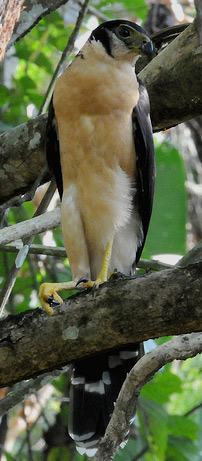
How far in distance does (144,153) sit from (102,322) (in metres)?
1.18

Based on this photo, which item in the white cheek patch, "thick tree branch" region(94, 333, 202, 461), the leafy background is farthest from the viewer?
the leafy background

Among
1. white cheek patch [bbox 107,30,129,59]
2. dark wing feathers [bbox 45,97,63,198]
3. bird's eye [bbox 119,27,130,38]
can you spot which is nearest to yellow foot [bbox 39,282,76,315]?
dark wing feathers [bbox 45,97,63,198]

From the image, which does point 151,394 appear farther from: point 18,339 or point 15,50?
point 15,50

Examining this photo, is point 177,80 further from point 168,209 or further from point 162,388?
point 162,388

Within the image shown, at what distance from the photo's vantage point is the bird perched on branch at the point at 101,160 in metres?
3.34

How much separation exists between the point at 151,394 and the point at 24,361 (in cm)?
153

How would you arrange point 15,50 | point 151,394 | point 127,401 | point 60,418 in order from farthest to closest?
→ point 15,50 → point 60,418 → point 151,394 → point 127,401

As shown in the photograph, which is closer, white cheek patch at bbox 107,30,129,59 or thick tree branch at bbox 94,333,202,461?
thick tree branch at bbox 94,333,202,461

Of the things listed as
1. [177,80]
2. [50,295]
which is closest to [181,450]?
[50,295]

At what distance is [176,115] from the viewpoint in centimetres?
357

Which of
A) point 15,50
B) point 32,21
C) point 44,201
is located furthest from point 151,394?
point 15,50

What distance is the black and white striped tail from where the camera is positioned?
3.20 meters

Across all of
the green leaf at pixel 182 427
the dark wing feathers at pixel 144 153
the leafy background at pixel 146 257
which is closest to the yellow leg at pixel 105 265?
the dark wing feathers at pixel 144 153

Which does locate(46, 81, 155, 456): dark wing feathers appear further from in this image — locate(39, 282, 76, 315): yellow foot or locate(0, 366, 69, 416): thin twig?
locate(39, 282, 76, 315): yellow foot
